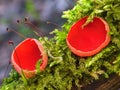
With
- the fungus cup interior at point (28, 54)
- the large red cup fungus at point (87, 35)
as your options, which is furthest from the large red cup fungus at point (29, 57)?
the large red cup fungus at point (87, 35)

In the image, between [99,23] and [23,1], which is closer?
[99,23]

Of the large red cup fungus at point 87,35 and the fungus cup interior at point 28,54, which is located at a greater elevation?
the large red cup fungus at point 87,35

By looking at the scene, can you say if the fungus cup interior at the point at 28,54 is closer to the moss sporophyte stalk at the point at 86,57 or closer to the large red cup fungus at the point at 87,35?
the moss sporophyte stalk at the point at 86,57

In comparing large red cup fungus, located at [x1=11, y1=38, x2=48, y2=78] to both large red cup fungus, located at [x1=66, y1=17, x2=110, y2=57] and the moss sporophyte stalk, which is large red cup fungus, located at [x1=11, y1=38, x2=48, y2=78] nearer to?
the moss sporophyte stalk

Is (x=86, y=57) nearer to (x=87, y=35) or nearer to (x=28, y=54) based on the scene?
(x=87, y=35)

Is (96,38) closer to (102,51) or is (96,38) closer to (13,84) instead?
(102,51)

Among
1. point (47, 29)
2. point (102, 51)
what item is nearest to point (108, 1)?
point (102, 51)
